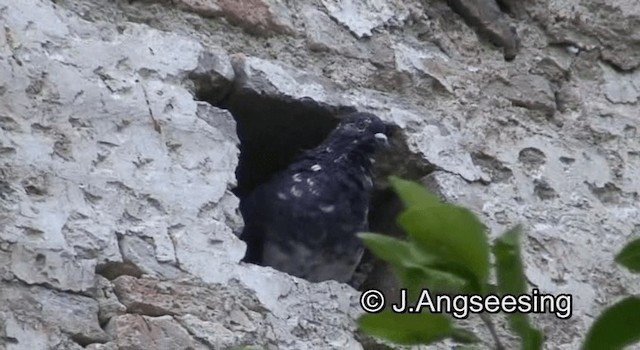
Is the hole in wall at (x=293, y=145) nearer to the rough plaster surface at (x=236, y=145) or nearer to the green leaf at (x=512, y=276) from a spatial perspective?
the rough plaster surface at (x=236, y=145)

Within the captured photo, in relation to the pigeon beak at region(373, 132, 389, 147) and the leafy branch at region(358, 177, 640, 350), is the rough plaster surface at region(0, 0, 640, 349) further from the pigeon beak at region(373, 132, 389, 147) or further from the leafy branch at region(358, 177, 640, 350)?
the leafy branch at region(358, 177, 640, 350)

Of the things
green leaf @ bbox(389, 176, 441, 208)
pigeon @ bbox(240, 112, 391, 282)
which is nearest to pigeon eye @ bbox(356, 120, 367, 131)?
pigeon @ bbox(240, 112, 391, 282)

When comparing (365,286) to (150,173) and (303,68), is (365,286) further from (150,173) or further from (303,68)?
(150,173)

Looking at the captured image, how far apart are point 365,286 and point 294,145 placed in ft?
1.10

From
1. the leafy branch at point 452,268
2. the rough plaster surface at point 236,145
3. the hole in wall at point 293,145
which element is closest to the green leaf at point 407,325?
the leafy branch at point 452,268

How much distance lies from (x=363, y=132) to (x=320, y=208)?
17 cm

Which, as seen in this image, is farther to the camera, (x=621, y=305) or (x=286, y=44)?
(x=286, y=44)

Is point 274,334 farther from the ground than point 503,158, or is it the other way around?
point 503,158

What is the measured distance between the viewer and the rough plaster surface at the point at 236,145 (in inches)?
67.6

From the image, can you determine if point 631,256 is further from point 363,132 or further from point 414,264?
point 363,132

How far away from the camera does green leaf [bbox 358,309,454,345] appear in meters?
0.64

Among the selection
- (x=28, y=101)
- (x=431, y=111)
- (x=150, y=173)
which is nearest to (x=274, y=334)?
(x=150, y=173)

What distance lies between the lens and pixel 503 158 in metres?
2.30

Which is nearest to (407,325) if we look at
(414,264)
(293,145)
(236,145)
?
(414,264)
